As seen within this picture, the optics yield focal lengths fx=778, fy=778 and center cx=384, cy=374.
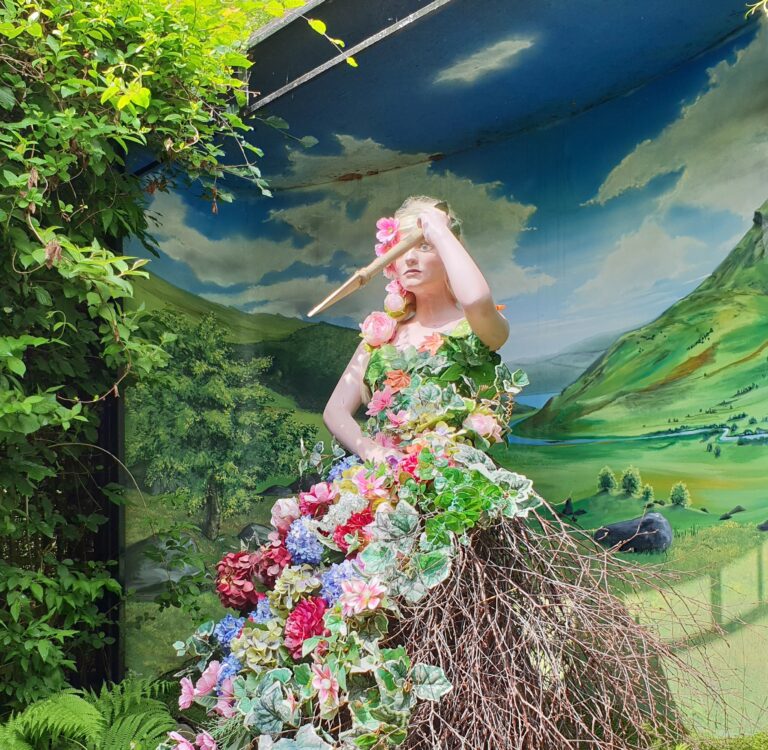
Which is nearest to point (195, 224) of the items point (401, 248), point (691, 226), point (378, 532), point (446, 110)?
point (446, 110)

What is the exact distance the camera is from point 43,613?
2.71 metres

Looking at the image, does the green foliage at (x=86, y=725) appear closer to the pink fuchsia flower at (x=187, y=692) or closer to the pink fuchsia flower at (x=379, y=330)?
the pink fuchsia flower at (x=187, y=692)

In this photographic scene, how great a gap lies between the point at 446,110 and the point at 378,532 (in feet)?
7.67

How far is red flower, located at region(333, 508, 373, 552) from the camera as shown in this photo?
2027mm

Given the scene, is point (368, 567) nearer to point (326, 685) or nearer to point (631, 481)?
point (326, 685)

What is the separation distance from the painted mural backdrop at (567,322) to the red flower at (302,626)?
1.17 metres

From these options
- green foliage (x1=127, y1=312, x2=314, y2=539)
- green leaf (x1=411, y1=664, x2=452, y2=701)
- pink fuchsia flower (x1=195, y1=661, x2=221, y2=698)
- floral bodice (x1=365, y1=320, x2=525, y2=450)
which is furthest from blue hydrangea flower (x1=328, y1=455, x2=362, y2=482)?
green foliage (x1=127, y1=312, x2=314, y2=539)

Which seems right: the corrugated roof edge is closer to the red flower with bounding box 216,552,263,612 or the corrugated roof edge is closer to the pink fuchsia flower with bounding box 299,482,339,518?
the pink fuchsia flower with bounding box 299,482,339,518

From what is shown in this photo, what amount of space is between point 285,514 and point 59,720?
2.70 feet

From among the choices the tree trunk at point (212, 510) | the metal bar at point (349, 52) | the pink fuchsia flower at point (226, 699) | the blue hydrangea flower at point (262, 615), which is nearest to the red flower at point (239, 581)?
the blue hydrangea flower at point (262, 615)

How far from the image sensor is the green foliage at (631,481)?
11.3ft

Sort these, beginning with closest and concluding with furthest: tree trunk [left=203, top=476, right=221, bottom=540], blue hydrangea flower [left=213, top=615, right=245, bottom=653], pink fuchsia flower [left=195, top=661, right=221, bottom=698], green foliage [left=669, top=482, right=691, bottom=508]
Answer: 1. pink fuchsia flower [left=195, top=661, right=221, bottom=698]
2. blue hydrangea flower [left=213, top=615, right=245, bottom=653]
3. green foliage [left=669, top=482, right=691, bottom=508]
4. tree trunk [left=203, top=476, right=221, bottom=540]

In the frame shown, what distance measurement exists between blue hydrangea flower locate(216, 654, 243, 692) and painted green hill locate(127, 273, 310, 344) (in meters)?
2.63

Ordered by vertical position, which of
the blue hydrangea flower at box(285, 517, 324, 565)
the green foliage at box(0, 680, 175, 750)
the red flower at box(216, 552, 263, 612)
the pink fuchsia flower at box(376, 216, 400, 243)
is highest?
the pink fuchsia flower at box(376, 216, 400, 243)
